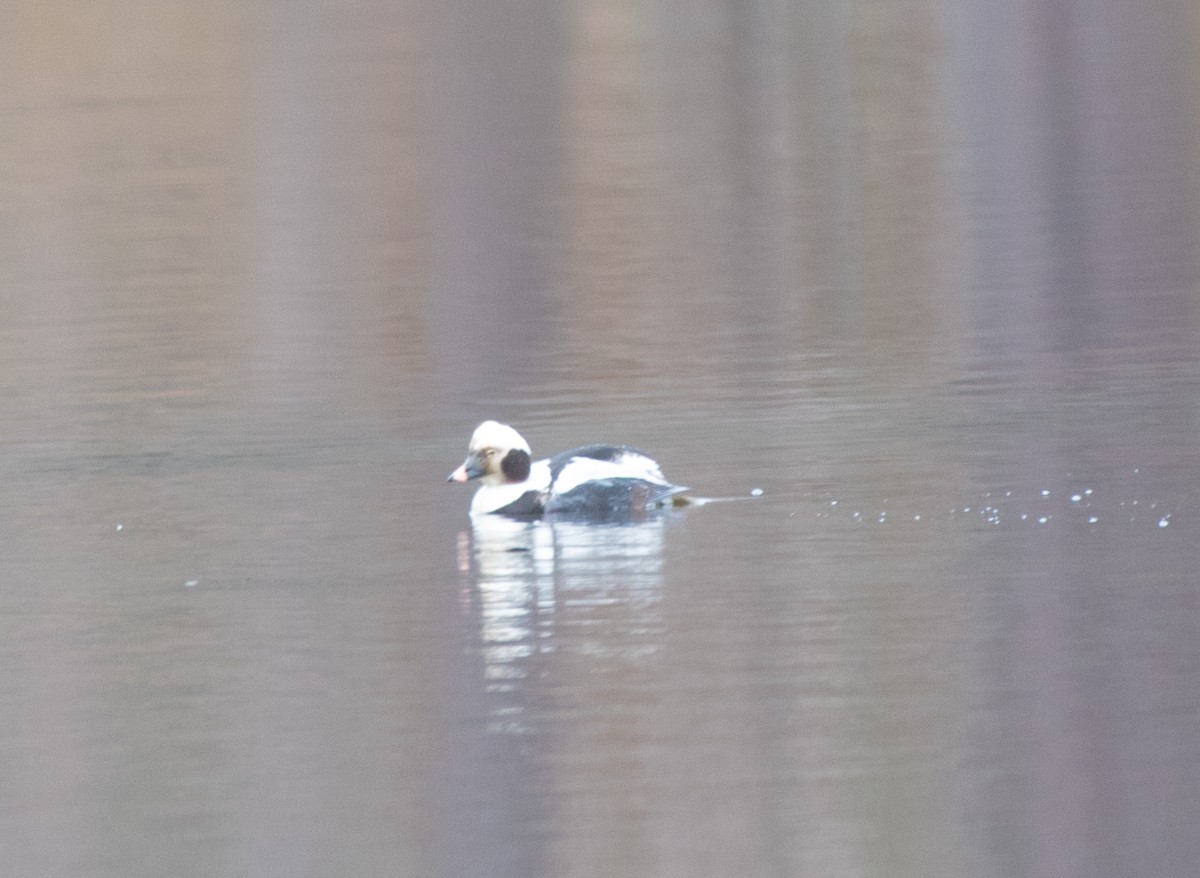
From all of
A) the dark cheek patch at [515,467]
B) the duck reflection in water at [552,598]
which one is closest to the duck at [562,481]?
the dark cheek patch at [515,467]

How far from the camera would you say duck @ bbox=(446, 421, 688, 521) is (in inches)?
441

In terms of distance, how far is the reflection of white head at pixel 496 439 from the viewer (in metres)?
11.6

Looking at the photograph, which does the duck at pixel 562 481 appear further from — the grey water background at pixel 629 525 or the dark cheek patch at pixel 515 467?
the grey water background at pixel 629 525

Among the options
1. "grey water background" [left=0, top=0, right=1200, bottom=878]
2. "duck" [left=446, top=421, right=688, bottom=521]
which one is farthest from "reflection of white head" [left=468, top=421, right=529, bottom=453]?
"grey water background" [left=0, top=0, right=1200, bottom=878]

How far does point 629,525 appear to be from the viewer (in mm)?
11016

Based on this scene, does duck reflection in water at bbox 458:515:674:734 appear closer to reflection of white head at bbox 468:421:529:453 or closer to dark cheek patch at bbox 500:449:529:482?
dark cheek patch at bbox 500:449:529:482

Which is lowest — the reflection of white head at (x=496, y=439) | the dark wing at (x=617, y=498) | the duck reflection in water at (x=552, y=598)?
the duck reflection in water at (x=552, y=598)

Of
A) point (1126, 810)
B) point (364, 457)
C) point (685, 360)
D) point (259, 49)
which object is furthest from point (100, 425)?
point (259, 49)

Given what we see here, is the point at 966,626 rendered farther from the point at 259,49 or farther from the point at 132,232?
the point at 259,49

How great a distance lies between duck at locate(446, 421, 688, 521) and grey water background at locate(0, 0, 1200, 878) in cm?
18

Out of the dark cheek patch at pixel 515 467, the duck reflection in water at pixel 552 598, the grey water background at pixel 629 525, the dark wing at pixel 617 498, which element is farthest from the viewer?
the dark cheek patch at pixel 515 467

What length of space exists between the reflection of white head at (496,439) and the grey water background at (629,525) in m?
0.32

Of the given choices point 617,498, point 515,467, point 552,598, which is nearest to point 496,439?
point 515,467

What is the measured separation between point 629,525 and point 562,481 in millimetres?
555
